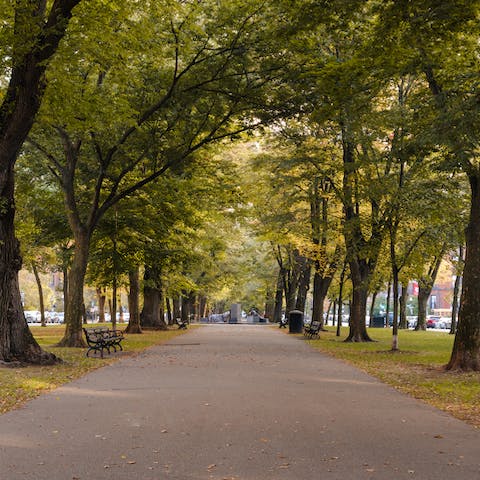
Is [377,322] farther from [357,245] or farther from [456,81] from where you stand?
[456,81]

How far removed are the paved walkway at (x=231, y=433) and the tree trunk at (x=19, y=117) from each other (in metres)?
3.46

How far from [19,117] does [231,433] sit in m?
8.98

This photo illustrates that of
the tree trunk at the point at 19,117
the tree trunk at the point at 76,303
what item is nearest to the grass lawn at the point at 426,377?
the tree trunk at the point at 19,117

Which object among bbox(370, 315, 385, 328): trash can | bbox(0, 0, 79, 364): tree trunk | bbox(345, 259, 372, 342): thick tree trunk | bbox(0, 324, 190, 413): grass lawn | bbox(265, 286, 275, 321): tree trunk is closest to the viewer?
bbox(0, 324, 190, 413): grass lawn

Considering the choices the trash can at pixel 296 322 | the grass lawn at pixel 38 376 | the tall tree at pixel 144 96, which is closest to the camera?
the grass lawn at pixel 38 376

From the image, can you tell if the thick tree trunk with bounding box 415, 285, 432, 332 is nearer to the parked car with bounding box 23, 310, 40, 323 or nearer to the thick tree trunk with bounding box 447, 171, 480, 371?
the thick tree trunk with bounding box 447, 171, 480, 371

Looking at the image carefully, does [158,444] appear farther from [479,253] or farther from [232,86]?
[232,86]

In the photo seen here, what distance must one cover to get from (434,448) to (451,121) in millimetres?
6712

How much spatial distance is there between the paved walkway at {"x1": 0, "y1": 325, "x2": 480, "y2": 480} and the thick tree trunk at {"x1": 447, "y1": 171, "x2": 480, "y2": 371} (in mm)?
3263

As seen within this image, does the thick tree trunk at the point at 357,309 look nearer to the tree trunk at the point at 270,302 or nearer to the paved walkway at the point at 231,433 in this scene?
the paved walkway at the point at 231,433

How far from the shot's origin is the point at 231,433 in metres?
8.39

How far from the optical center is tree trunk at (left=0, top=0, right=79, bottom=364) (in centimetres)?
1383

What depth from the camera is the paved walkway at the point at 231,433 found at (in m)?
6.56

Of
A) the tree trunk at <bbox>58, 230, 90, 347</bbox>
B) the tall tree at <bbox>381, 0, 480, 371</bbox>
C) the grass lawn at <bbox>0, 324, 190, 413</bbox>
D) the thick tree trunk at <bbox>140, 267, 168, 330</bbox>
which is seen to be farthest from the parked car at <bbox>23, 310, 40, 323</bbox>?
the tall tree at <bbox>381, 0, 480, 371</bbox>
